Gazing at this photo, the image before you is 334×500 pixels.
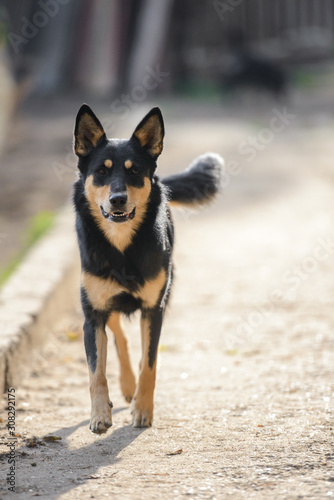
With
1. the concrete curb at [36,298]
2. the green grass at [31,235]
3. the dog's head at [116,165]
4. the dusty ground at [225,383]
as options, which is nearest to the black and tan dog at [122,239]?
the dog's head at [116,165]

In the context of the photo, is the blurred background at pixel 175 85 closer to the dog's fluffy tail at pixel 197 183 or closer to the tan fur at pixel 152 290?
the dog's fluffy tail at pixel 197 183

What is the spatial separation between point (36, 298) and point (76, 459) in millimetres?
2106

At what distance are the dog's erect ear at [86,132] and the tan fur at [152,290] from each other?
76cm

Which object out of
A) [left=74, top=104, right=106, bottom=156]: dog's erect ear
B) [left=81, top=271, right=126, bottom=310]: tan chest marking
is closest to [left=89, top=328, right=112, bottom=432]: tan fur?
[left=81, top=271, right=126, bottom=310]: tan chest marking

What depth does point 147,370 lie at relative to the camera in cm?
388

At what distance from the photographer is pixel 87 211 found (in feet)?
12.9

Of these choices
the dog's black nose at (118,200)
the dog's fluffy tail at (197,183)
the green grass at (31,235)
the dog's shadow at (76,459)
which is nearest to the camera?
the dog's shadow at (76,459)

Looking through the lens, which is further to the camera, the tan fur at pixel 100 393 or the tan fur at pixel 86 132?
the tan fur at pixel 86 132

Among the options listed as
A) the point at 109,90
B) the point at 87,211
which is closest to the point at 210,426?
the point at 87,211

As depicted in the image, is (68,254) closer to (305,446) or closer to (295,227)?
(295,227)

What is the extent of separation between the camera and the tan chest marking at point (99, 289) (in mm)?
3826

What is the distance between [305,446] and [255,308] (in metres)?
2.76

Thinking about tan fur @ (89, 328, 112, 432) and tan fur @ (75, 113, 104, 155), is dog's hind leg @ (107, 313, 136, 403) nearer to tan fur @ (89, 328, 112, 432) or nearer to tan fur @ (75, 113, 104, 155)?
tan fur @ (89, 328, 112, 432)

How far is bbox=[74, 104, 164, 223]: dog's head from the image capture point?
3.76m
